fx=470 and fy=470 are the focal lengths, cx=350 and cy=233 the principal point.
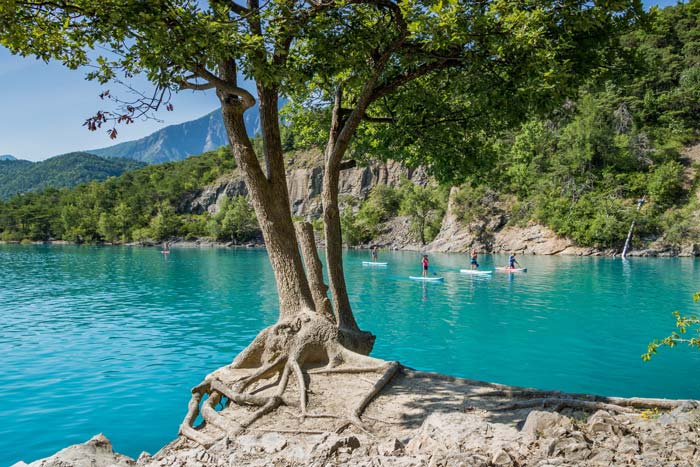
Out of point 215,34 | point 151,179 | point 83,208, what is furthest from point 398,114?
point 151,179

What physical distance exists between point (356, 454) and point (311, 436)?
1.51m

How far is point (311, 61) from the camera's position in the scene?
8.91 m

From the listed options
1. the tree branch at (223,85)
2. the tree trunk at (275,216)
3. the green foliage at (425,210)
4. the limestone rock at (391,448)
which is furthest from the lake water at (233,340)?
the green foliage at (425,210)

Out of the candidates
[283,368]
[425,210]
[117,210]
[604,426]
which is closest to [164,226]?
[117,210]

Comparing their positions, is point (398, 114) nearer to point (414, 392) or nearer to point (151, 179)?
point (414, 392)

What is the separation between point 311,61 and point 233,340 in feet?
40.4

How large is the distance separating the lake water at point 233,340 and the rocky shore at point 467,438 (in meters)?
4.38

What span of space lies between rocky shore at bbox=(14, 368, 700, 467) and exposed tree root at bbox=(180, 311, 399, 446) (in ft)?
1.01

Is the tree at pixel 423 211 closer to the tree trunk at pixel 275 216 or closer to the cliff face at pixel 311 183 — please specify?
the cliff face at pixel 311 183

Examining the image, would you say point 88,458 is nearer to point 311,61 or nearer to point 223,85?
point 223,85

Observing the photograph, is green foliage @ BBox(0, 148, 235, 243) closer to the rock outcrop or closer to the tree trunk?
the tree trunk

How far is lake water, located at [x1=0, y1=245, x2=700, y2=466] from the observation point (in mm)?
11195

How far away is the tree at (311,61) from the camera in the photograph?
6320mm

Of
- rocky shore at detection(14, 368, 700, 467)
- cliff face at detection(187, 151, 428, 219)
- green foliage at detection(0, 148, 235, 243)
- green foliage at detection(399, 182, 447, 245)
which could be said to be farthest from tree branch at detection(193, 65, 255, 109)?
green foliage at detection(0, 148, 235, 243)
